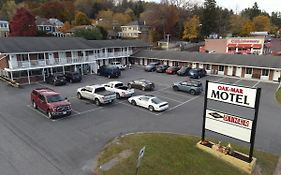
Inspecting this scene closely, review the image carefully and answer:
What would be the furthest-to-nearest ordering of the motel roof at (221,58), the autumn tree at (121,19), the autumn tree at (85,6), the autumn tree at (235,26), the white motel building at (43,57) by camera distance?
the autumn tree at (85,6) < the autumn tree at (121,19) < the autumn tree at (235,26) < the motel roof at (221,58) < the white motel building at (43,57)

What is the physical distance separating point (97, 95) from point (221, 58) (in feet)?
85.0

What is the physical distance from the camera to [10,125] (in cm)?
1723

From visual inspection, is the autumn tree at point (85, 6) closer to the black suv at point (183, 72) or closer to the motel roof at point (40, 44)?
the motel roof at point (40, 44)

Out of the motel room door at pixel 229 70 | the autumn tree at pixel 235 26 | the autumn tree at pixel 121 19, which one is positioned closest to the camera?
the motel room door at pixel 229 70

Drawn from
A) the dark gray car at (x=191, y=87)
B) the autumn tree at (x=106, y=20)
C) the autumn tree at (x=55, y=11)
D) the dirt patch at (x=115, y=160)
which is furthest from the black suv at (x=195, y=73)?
the autumn tree at (x=55, y=11)

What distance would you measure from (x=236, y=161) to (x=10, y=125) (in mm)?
15772

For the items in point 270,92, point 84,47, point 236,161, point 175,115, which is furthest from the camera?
point 84,47

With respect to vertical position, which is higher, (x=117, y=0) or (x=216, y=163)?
(x=117, y=0)

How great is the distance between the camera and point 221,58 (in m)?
39.6

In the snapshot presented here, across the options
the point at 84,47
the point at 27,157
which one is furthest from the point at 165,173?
the point at 84,47

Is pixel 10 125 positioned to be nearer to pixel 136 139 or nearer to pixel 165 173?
pixel 136 139

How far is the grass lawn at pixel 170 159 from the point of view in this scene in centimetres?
1113

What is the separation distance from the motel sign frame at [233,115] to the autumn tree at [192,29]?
67.4 m

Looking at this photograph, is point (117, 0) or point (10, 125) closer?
point (10, 125)
